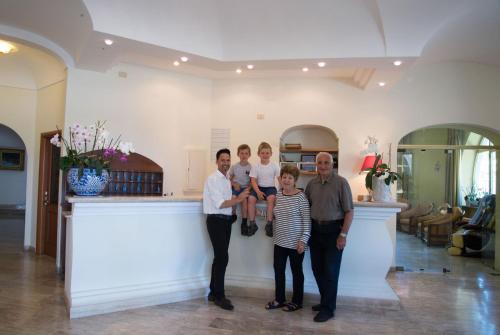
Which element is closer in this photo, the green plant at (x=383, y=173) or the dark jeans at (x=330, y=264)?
the dark jeans at (x=330, y=264)

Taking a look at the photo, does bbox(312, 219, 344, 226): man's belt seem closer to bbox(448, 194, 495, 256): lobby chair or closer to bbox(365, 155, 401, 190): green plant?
bbox(365, 155, 401, 190): green plant

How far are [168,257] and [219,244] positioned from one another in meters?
0.63

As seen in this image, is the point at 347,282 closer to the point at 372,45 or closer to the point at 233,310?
the point at 233,310

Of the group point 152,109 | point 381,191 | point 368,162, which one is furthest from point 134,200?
point 368,162

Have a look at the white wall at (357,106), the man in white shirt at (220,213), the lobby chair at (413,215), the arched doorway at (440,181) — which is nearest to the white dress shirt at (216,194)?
the man in white shirt at (220,213)

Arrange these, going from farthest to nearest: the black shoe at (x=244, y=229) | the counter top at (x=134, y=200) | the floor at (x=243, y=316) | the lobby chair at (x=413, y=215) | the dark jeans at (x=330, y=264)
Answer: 1. the lobby chair at (x=413, y=215)
2. the black shoe at (x=244, y=229)
3. the dark jeans at (x=330, y=264)
4. the counter top at (x=134, y=200)
5. the floor at (x=243, y=316)

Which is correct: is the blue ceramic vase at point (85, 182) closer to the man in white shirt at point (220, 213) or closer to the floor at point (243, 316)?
the man in white shirt at point (220, 213)

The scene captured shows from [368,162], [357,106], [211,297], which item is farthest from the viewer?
Result: [357,106]

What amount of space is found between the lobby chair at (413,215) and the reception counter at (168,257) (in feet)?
10.7

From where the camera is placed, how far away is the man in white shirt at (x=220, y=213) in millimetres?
3822

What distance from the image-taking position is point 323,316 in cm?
362

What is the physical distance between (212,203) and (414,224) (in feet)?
16.4

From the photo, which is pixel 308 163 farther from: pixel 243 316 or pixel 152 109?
pixel 243 316

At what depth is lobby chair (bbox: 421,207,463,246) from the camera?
7262mm
